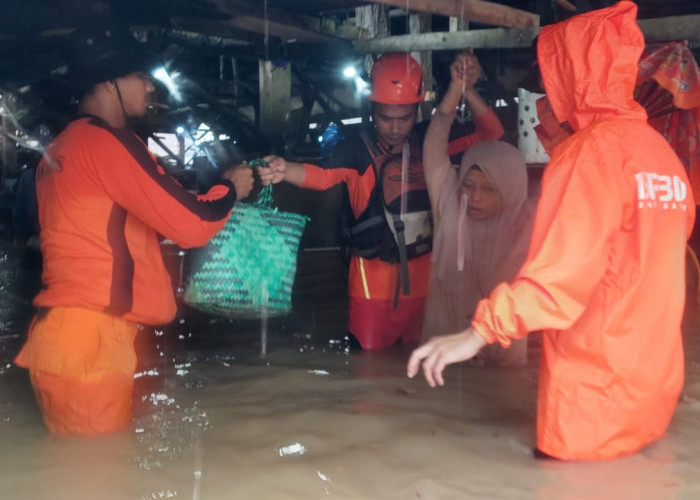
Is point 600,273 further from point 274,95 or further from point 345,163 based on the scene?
point 274,95

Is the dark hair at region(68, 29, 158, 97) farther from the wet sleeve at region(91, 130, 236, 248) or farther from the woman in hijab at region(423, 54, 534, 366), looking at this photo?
the woman in hijab at region(423, 54, 534, 366)

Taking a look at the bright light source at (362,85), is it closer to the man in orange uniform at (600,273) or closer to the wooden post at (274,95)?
the wooden post at (274,95)

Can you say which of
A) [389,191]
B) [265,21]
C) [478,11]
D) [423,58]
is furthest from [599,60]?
[423,58]

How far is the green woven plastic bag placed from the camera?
4328mm

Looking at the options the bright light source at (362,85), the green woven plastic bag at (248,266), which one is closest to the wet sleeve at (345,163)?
the bright light source at (362,85)

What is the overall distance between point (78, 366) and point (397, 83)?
297cm

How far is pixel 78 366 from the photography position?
3600 mm

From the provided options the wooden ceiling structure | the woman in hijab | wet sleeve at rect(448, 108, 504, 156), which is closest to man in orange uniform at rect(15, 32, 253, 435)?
the wooden ceiling structure

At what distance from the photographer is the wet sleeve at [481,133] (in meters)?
5.25

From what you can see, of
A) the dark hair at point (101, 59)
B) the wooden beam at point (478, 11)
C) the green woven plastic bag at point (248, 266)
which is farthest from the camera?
the wooden beam at point (478, 11)

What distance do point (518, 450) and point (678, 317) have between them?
1.01 m

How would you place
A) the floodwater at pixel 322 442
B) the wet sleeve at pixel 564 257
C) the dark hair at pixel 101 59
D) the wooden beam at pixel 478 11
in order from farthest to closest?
1. the wooden beam at pixel 478 11
2. the dark hair at pixel 101 59
3. the floodwater at pixel 322 442
4. the wet sleeve at pixel 564 257

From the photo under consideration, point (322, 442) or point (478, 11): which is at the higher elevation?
point (478, 11)

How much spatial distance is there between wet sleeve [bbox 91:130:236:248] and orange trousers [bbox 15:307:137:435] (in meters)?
0.55
